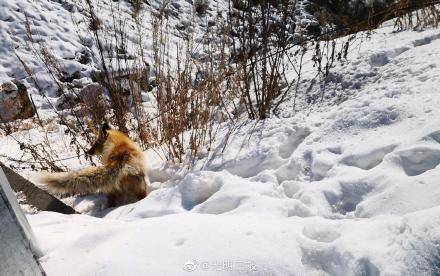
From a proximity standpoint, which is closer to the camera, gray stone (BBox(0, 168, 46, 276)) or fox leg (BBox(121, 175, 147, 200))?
gray stone (BBox(0, 168, 46, 276))

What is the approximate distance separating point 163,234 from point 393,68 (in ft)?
8.42

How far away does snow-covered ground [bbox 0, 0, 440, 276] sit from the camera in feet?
4.71

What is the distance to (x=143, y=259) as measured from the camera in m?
1.50

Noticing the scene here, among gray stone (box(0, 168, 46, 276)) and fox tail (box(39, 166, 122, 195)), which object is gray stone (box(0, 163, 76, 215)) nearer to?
fox tail (box(39, 166, 122, 195))

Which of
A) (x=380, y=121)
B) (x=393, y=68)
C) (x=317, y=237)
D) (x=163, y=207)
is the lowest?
(x=163, y=207)

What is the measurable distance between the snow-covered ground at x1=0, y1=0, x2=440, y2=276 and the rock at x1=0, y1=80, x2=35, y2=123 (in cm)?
386

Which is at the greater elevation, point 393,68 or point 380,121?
point 393,68

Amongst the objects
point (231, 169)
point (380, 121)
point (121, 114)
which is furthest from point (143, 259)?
point (121, 114)

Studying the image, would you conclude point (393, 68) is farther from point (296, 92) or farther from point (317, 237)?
point (317, 237)

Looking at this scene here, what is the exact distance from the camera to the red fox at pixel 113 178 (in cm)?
282

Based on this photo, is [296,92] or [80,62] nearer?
[296,92]

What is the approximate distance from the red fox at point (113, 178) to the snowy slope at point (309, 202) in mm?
254

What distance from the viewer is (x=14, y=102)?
637cm

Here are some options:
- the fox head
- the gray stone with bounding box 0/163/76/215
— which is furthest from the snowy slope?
the fox head
